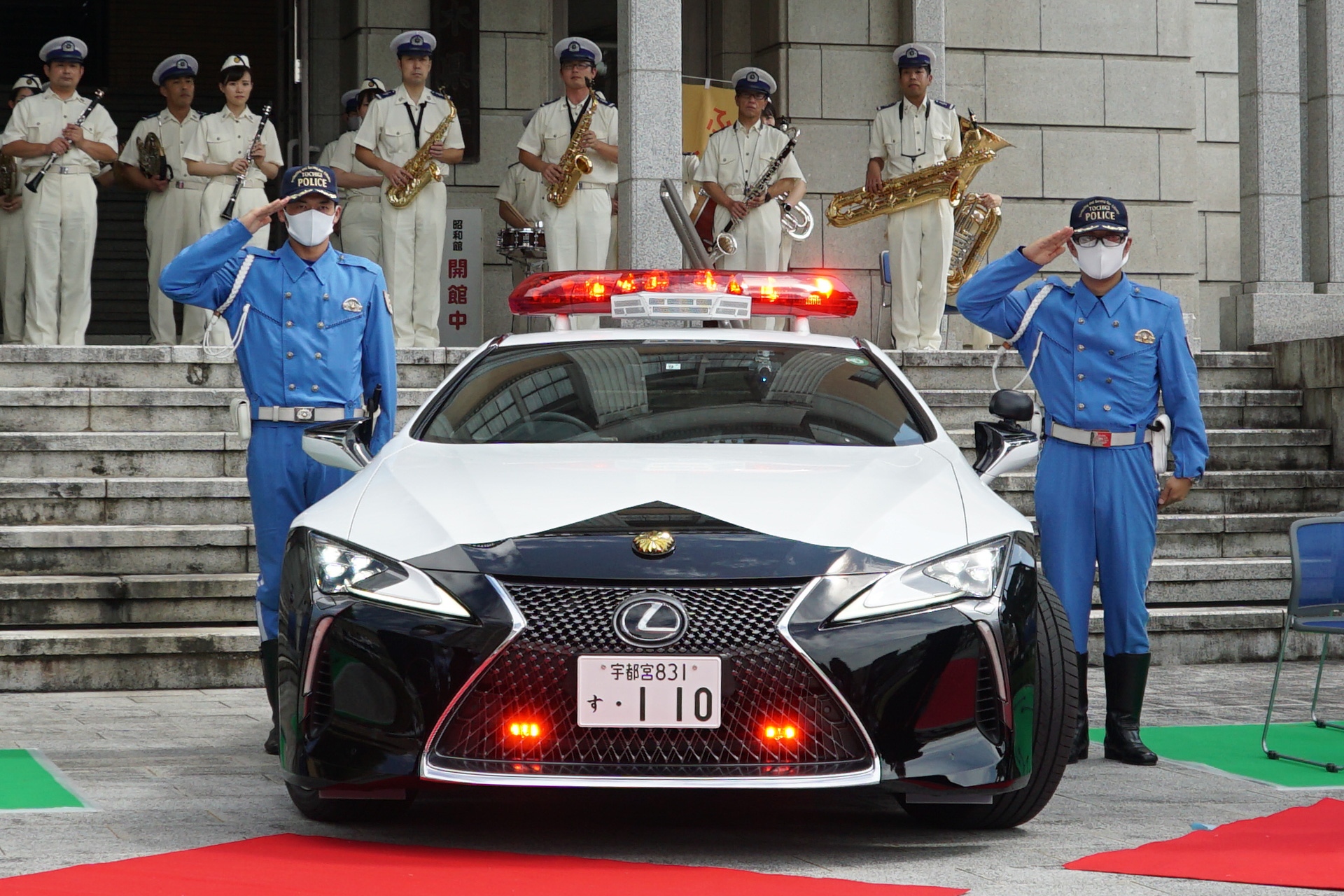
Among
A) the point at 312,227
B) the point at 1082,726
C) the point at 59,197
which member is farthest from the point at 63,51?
the point at 1082,726

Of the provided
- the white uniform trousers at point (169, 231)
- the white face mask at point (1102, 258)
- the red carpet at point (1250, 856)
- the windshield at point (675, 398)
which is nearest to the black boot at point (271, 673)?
the windshield at point (675, 398)

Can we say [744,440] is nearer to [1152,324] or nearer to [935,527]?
[935,527]

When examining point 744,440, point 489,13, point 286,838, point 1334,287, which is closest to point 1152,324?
point 744,440

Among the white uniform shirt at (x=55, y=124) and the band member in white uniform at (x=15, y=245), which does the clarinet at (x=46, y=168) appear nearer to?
the white uniform shirt at (x=55, y=124)

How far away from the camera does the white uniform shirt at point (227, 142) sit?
12828 millimetres

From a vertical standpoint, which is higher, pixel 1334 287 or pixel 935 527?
pixel 1334 287

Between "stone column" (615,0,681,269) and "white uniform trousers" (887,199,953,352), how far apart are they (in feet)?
6.01

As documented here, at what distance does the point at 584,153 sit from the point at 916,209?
A: 8.05 feet

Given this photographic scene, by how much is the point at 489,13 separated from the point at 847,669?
12.6 metres

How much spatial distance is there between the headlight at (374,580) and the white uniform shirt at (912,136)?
9.42 metres

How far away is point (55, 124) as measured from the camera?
12.3 m

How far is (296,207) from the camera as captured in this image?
6.52 m

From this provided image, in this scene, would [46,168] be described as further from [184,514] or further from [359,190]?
[184,514]

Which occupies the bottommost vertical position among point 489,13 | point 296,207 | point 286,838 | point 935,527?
point 286,838
